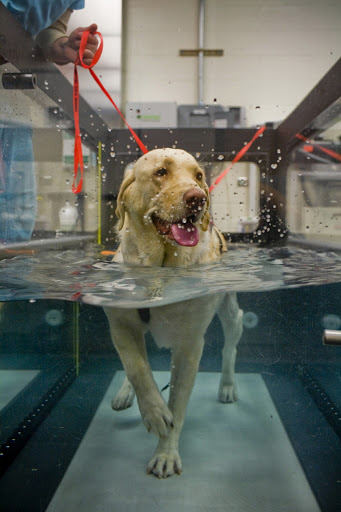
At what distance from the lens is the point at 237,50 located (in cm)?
325

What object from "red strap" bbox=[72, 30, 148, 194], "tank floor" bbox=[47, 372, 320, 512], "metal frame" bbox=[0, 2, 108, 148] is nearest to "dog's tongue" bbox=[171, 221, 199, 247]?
"tank floor" bbox=[47, 372, 320, 512]

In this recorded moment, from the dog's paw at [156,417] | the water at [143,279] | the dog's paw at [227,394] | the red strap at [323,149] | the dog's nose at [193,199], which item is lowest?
the dog's paw at [156,417]

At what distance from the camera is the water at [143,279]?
1547 mm

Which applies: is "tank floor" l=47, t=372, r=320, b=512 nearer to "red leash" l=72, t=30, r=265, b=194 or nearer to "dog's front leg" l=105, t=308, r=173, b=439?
"dog's front leg" l=105, t=308, r=173, b=439

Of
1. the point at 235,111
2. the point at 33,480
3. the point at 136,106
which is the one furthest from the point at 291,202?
the point at 33,480

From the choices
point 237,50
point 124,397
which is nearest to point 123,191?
point 124,397

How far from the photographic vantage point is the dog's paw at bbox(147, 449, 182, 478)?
137 centimetres

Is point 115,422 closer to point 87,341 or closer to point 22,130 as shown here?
point 87,341

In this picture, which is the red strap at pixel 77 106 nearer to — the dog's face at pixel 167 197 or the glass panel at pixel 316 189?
the dog's face at pixel 167 197

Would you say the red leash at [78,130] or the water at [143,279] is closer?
the water at [143,279]

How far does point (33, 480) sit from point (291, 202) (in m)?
3.24

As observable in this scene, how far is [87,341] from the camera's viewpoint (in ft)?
5.06

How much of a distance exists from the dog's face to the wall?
138 centimetres

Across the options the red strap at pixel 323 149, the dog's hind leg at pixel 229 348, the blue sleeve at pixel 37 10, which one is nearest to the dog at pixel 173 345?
the dog's hind leg at pixel 229 348
